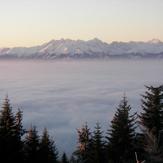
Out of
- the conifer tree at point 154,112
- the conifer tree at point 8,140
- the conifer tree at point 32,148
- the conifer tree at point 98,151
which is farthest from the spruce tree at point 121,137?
the conifer tree at point 8,140

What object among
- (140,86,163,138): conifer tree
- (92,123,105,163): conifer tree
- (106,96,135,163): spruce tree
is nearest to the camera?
(140,86,163,138): conifer tree

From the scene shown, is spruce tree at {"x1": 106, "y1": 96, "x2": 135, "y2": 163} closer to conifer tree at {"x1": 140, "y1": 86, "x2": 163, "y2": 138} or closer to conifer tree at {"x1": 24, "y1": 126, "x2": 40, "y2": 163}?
conifer tree at {"x1": 140, "y1": 86, "x2": 163, "y2": 138}

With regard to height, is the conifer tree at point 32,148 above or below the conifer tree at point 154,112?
below

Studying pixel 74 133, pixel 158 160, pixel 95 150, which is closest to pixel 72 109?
pixel 74 133

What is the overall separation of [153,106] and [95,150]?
5.04 meters

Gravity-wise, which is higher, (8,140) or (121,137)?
(8,140)

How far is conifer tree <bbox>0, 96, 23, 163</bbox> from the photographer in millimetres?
22047

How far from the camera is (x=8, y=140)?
22156 millimetres

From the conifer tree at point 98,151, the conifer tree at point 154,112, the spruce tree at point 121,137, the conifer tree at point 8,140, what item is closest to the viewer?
the conifer tree at point 8,140

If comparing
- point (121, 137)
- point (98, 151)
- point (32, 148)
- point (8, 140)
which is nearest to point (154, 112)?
point (121, 137)

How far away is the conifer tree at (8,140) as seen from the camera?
72.3 ft

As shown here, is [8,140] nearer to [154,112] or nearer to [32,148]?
[32,148]

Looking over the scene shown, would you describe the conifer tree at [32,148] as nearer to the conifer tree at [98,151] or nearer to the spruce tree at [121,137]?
the conifer tree at [98,151]

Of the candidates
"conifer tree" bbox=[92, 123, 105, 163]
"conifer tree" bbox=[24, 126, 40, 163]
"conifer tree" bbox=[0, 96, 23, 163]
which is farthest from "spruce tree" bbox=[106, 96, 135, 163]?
"conifer tree" bbox=[0, 96, 23, 163]
